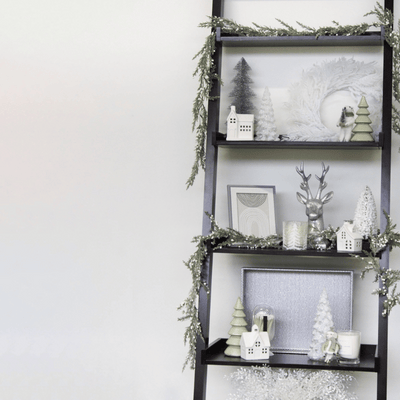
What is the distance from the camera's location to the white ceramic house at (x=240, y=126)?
2.04 meters

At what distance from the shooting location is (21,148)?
8.04ft

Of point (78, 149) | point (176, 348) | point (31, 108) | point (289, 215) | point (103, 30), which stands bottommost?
point (176, 348)

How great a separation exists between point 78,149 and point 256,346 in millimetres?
1158

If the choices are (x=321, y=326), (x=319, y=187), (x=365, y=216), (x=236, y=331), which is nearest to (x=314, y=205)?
(x=319, y=187)

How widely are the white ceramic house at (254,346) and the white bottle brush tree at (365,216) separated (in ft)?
1.69

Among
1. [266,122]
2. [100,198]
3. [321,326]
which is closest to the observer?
[321,326]

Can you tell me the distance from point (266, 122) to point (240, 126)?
0.35 feet

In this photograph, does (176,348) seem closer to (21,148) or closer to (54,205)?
(54,205)

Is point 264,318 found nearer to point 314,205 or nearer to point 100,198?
point 314,205

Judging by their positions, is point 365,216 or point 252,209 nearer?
point 365,216

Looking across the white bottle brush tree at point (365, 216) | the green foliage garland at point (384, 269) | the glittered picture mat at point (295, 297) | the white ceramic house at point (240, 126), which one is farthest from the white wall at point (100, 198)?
the green foliage garland at point (384, 269)

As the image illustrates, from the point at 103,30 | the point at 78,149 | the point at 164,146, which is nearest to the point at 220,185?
the point at 164,146

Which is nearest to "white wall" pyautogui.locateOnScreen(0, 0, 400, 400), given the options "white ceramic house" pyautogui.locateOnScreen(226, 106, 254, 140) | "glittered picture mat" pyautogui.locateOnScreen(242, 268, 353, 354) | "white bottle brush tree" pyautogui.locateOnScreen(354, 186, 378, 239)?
"glittered picture mat" pyautogui.locateOnScreen(242, 268, 353, 354)

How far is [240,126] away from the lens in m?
2.04
